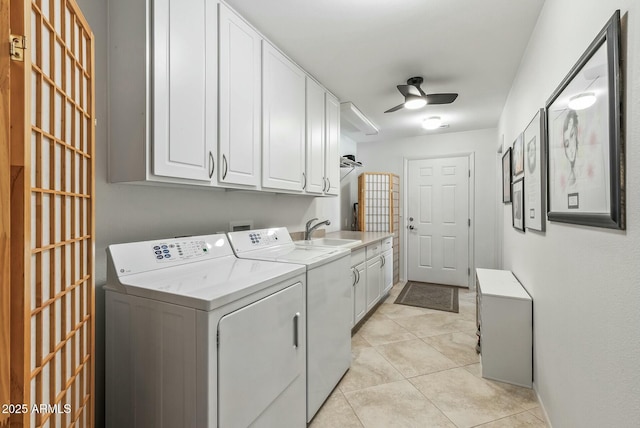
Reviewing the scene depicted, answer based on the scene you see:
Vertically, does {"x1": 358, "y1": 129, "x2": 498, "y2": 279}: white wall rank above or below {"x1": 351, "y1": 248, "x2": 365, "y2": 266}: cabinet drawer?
above

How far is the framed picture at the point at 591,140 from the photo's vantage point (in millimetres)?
897

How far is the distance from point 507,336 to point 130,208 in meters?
2.56

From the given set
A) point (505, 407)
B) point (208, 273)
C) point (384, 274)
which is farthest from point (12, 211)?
point (384, 274)

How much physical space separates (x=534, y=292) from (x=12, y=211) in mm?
2571

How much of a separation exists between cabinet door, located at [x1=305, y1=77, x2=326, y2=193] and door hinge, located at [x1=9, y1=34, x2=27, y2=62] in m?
1.95

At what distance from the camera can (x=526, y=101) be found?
2.19 meters

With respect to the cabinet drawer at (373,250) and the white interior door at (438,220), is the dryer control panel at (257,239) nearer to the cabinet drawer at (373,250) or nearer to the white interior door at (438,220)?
the cabinet drawer at (373,250)

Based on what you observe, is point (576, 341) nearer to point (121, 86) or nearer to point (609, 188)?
point (609, 188)

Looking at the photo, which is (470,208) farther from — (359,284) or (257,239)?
(257,239)

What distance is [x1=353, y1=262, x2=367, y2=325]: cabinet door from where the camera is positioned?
2.78 m

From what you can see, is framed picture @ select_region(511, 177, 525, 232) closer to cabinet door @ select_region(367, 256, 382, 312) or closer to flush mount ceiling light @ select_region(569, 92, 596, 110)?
flush mount ceiling light @ select_region(569, 92, 596, 110)

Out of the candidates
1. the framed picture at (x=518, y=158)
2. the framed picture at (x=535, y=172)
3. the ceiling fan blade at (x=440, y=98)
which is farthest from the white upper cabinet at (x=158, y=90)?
the framed picture at (x=518, y=158)

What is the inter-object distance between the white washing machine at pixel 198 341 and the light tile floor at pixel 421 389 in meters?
0.57

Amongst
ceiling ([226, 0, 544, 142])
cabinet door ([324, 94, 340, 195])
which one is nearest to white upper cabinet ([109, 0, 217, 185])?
ceiling ([226, 0, 544, 142])
